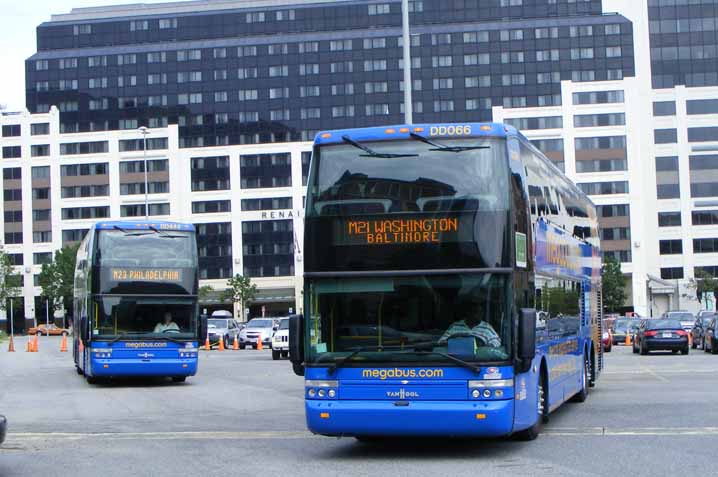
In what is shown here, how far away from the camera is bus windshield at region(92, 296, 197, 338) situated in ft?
84.9

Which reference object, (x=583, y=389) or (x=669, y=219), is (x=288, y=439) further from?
(x=669, y=219)

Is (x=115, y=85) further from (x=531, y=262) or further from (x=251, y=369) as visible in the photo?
(x=531, y=262)

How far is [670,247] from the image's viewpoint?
367ft

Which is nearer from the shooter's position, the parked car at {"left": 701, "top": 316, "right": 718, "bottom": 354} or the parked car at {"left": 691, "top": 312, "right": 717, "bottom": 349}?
the parked car at {"left": 701, "top": 316, "right": 718, "bottom": 354}

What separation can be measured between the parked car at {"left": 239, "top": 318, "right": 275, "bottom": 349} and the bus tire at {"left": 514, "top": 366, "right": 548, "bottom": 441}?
37.9m

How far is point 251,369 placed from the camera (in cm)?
3453

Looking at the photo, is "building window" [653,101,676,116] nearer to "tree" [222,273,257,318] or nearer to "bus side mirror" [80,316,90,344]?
"tree" [222,273,257,318]

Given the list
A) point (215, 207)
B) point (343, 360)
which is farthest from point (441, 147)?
point (215, 207)

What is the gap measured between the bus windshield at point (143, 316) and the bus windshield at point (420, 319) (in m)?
14.2

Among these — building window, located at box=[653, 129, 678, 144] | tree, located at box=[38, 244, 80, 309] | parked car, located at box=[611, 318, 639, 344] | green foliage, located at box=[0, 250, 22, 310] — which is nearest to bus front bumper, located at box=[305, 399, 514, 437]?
parked car, located at box=[611, 318, 639, 344]

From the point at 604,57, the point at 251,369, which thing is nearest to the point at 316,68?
the point at 604,57

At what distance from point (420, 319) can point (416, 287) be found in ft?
1.16

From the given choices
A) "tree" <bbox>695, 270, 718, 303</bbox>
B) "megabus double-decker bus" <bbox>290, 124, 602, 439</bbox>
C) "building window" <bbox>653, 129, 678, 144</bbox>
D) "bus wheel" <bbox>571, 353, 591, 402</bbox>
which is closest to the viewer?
"megabus double-decker bus" <bbox>290, 124, 602, 439</bbox>

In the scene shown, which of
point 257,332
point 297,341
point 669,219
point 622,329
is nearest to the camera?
point 297,341
